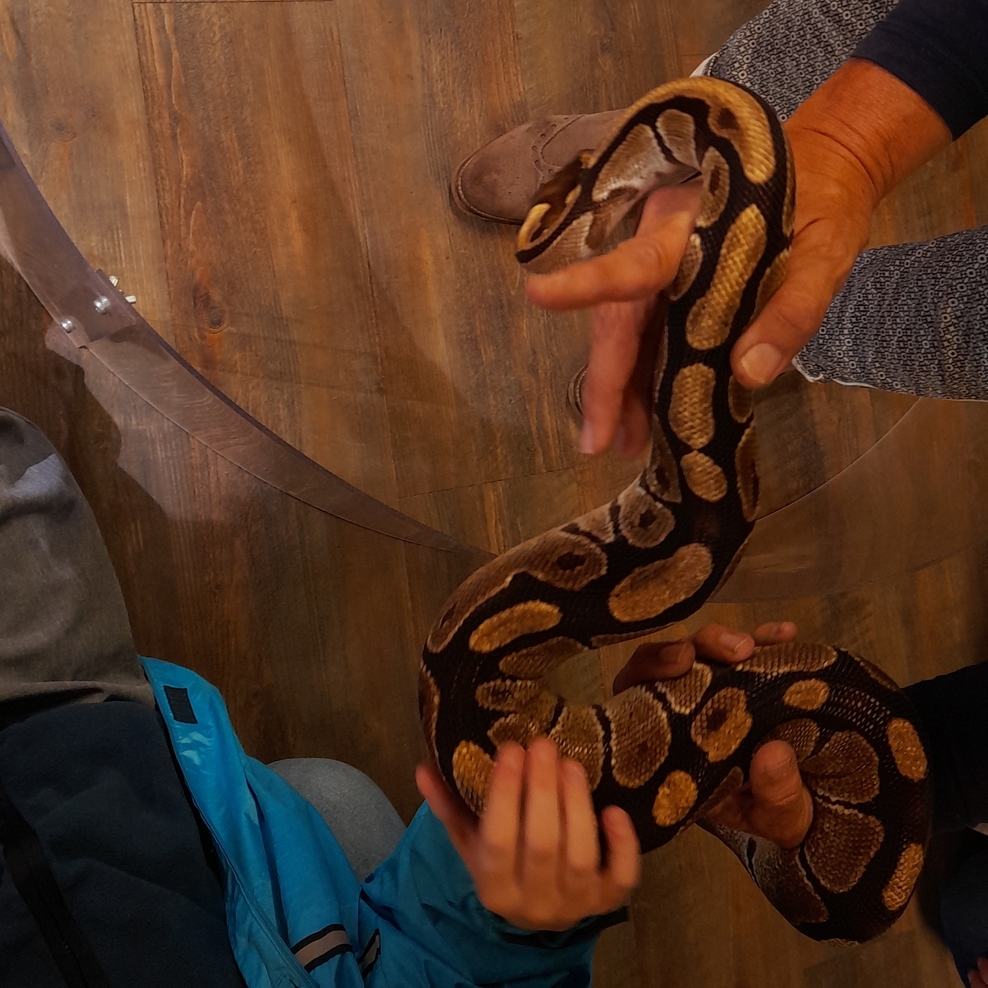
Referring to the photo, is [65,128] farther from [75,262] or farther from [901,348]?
[901,348]

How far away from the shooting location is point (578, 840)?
969mm

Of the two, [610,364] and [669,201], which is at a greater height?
[669,201]

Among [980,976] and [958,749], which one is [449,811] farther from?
[980,976]

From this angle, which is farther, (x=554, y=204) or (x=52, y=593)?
(x=52, y=593)

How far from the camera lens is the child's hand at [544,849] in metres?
0.97

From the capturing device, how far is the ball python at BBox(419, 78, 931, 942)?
1.11 m

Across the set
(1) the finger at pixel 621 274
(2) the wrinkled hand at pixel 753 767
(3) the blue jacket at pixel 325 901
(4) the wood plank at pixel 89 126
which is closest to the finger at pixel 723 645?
(2) the wrinkled hand at pixel 753 767

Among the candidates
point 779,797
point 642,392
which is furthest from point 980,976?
point 642,392

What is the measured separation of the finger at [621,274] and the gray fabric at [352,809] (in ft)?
3.48

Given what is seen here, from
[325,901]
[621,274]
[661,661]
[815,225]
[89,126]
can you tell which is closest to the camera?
[621,274]

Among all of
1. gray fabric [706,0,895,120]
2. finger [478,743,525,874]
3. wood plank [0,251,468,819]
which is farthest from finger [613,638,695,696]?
gray fabric [706,0,895,120]

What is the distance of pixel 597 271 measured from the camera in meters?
0.92

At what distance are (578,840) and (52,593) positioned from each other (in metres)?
1.04

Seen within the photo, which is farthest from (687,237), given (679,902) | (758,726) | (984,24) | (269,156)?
(679,902)
